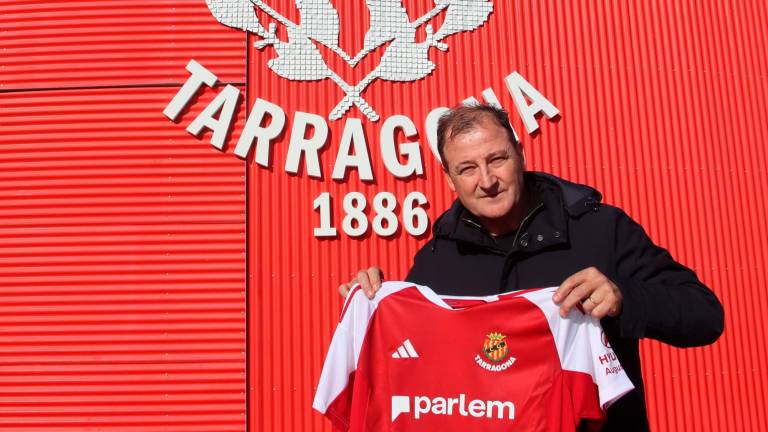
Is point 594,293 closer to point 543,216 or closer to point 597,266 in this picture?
point 597,266

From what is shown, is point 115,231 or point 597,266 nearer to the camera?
point 597,266

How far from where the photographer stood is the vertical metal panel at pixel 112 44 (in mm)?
5129

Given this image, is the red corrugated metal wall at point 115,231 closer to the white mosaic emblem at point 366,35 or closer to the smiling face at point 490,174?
the white mosaic emblem at point 366,35

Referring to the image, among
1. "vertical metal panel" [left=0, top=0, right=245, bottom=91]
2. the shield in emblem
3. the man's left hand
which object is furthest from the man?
"vertical metal panel" [left=0, top=0, right=245, bottom=91]

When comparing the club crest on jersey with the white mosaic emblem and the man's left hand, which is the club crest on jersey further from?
the white mosaic emblem

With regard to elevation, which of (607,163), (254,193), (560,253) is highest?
(607,163)

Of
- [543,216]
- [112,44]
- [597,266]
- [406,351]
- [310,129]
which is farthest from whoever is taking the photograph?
[112,44]

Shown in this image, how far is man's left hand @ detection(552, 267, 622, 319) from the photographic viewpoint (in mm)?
1535

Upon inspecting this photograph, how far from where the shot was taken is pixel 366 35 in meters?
5.17

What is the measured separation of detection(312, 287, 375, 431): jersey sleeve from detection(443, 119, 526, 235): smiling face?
25.3 inches

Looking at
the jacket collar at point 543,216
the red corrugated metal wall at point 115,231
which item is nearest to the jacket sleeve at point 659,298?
the jacket collar at point 543,216

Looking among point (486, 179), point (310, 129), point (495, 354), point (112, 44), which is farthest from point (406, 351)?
point (112, 44)

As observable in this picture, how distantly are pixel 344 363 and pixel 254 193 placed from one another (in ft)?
10.1

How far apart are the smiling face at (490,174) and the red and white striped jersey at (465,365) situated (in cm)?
29
